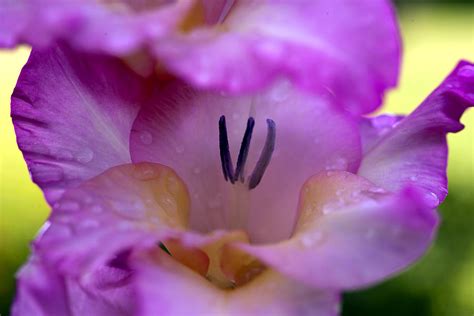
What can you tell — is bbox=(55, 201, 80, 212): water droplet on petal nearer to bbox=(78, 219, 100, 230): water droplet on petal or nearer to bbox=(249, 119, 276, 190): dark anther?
bbox=(78, 219, 100, 230): water droplet on petal

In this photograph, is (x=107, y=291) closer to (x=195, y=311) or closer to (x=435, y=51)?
(x=195, y=311)

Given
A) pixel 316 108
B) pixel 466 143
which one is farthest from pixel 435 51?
pixel 316 108

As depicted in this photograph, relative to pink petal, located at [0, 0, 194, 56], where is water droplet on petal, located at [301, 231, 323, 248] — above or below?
below

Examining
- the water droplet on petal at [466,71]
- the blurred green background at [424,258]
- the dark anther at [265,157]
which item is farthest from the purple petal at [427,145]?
the blurred green background at [424,258]

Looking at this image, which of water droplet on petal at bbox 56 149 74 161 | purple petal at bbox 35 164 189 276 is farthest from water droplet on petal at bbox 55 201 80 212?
water droplet on petal at bbox 56 149 74 161

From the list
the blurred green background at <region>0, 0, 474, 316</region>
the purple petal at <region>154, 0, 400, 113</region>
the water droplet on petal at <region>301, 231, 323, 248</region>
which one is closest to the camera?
the purple petal at <region>154, 0, 400, 113</region>

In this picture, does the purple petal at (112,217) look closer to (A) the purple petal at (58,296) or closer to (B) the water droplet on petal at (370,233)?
(A) the purple petal at (58,296)

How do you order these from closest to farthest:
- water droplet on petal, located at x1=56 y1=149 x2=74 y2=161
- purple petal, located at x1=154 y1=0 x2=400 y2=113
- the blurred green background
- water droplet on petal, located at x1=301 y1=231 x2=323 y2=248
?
purple petal, located at x1=154 y1=0 x2=400 y2=113, water droplet on petal, located at x1=301 y1=231 x2=323 y2=248, water droplet on petal, located at x1=56 y1=149 x2=74 y2=161, the blurred green background

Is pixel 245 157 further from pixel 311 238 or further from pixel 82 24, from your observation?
pixel 82 24
